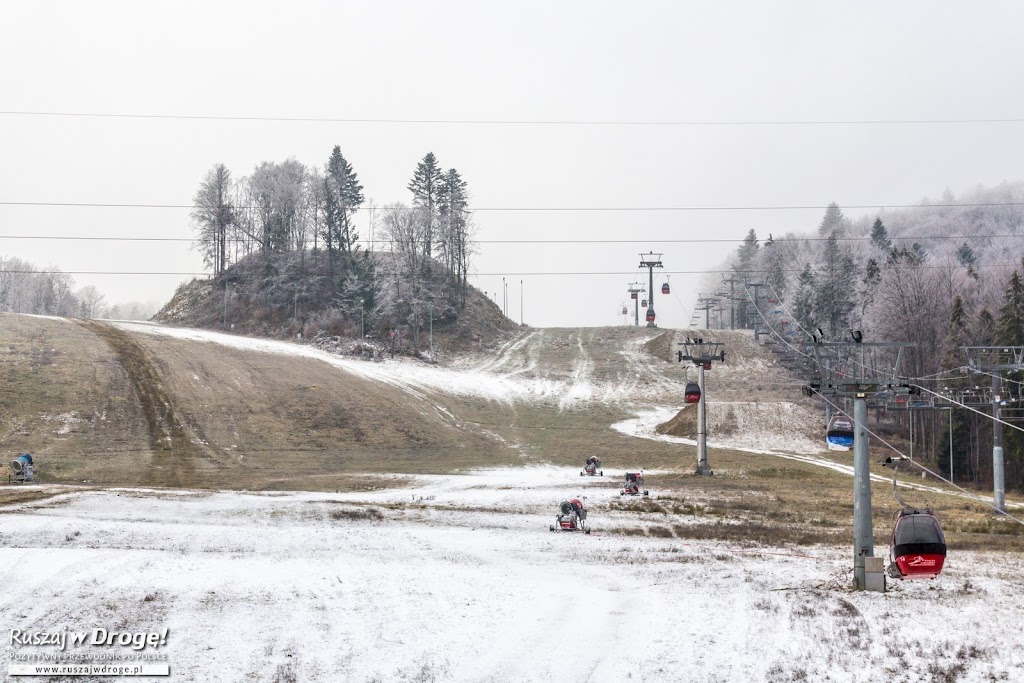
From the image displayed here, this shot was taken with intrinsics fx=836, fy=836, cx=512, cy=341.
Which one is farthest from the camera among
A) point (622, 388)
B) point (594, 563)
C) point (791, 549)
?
point (622, 388)

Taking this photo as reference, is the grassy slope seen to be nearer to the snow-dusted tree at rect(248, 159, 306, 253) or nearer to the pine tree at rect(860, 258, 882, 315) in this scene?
the snow-dusted tree at rect(248, 159, 306, 253)

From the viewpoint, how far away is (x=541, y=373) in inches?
4208

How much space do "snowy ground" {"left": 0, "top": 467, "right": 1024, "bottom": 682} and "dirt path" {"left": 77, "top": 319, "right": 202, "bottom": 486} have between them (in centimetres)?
1852

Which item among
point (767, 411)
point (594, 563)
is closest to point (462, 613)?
point (594, 563)

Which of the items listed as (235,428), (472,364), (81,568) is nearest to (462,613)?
(81,568)

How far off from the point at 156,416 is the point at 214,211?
69.2 meters

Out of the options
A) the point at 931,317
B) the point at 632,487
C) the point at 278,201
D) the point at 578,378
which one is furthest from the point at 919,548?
the point at 278,201

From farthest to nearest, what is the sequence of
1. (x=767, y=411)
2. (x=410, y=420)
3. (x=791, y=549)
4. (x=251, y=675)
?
(x=767, y=411) → (x=410, y=420) → (x=791, y=549) → (x=251, y=675)

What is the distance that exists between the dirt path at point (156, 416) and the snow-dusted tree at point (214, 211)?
3558 cm

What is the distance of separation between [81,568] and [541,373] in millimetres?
86243

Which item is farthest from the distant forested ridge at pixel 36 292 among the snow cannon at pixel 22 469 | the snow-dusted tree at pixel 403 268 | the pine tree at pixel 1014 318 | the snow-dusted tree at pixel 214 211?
the pine tree at pixel 1014 318

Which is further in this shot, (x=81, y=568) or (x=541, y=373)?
(x=541, y=373)

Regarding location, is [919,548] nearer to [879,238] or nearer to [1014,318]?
[1014,318]

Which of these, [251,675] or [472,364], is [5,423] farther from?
[472,364]
